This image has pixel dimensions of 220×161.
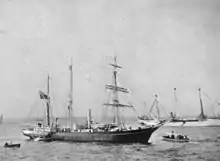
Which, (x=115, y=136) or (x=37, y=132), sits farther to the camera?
(x=37, y=132)

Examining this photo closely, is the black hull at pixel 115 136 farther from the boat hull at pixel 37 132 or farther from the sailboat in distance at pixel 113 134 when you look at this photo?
the boat hull at pixel 37 132

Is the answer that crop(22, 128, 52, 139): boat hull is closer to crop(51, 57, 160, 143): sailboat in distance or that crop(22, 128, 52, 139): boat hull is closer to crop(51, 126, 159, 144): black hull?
crop(51, 57, 160, 143): sailboat in distance

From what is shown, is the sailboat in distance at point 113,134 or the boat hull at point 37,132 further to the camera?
the boat hull at point 37,132

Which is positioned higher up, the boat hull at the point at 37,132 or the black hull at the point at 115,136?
the boat hull at the point at 37,132

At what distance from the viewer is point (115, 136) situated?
16.5 metres

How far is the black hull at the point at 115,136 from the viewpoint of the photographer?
16.4m

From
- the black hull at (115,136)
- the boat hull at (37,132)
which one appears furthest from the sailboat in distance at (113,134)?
the boat hull at (37,132)

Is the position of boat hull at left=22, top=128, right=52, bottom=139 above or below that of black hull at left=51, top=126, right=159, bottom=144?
above

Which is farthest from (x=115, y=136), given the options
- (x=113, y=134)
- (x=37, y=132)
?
(x=37, y=132)

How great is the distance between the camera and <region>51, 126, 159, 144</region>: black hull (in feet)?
53.8

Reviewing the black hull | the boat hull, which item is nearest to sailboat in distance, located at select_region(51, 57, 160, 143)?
the black hull

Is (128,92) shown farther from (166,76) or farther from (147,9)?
(147,9)

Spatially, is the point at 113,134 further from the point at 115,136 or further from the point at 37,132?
the point at 37,132

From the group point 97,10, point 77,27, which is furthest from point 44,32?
point 97,10
